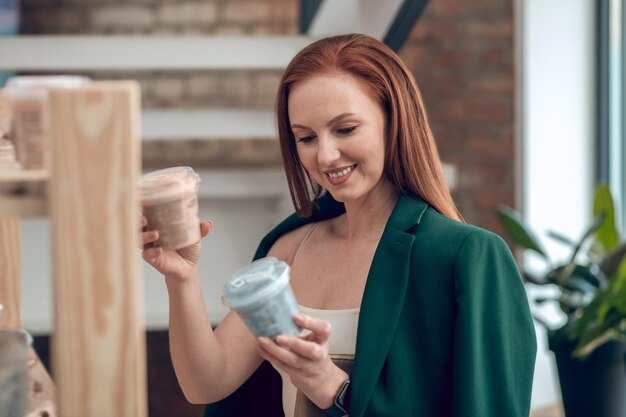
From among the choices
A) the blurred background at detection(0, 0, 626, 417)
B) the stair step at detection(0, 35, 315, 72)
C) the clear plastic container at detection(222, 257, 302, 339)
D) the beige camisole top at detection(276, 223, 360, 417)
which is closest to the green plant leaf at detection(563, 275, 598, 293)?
the blurred background at detection(0, 0, 626, 417)

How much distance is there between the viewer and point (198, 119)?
2.74 meters

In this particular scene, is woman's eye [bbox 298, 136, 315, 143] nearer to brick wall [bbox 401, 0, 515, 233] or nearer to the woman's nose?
the woman's nose

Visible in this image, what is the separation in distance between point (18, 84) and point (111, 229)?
0.15 m

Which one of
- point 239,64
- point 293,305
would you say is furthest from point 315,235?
point 239,64

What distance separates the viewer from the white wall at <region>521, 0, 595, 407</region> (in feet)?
12.3

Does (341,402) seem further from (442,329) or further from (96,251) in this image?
(96,251)

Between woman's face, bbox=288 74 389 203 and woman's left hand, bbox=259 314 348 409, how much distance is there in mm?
270

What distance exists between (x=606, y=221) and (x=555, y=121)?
809mm

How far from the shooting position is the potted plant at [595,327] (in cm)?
284

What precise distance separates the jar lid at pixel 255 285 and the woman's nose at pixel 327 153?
27 cm

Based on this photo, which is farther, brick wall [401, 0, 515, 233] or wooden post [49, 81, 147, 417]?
brick wall [401, 0, 515, 233]

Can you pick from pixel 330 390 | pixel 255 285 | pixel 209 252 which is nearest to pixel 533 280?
pixel 209 252

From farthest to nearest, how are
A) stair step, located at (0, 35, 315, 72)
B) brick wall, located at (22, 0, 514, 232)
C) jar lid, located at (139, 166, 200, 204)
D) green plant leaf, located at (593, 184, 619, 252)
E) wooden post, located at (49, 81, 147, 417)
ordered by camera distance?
brick wall, located at (22, 0, 514, 232) < green plant leaf, located at (593, 184, 619, 252) < stair step, located at (0, 35, 315, 72) < jar lid, located at (139, 166, 200, 204) < wooden post, located at (49, 81, 147, 417)

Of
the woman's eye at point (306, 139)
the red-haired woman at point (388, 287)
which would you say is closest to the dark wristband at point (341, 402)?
the red-haired woman at point (388, 287)
